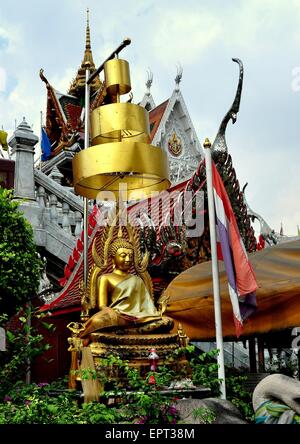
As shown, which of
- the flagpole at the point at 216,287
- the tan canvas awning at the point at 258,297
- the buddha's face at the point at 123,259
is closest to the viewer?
the flagpole at the point at 216,287

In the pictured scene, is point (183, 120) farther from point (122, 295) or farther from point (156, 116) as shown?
point (122, 295)

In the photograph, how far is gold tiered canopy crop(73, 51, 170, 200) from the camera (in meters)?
7.87

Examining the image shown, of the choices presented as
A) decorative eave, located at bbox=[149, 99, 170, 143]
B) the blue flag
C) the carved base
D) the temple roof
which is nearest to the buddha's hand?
the carved base

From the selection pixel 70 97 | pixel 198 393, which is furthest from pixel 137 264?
pixel 70 97

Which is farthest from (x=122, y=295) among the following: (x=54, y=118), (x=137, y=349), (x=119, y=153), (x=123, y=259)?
(x=54, y=118)

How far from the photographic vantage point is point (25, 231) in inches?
325

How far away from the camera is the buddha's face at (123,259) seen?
8.04 meters

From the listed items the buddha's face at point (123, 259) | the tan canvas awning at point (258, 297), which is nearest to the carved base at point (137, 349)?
the tan canvas awning at point (258, 297)

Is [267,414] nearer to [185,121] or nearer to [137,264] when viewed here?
[137,264]

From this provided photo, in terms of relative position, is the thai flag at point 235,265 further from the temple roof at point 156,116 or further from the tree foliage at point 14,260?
the temple roof at point 156,116

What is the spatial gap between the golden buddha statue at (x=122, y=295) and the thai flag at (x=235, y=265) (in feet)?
3.13

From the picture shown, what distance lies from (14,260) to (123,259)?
1.35 metres

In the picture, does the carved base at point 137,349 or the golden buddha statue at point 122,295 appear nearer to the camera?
the carved base at point 137,349
